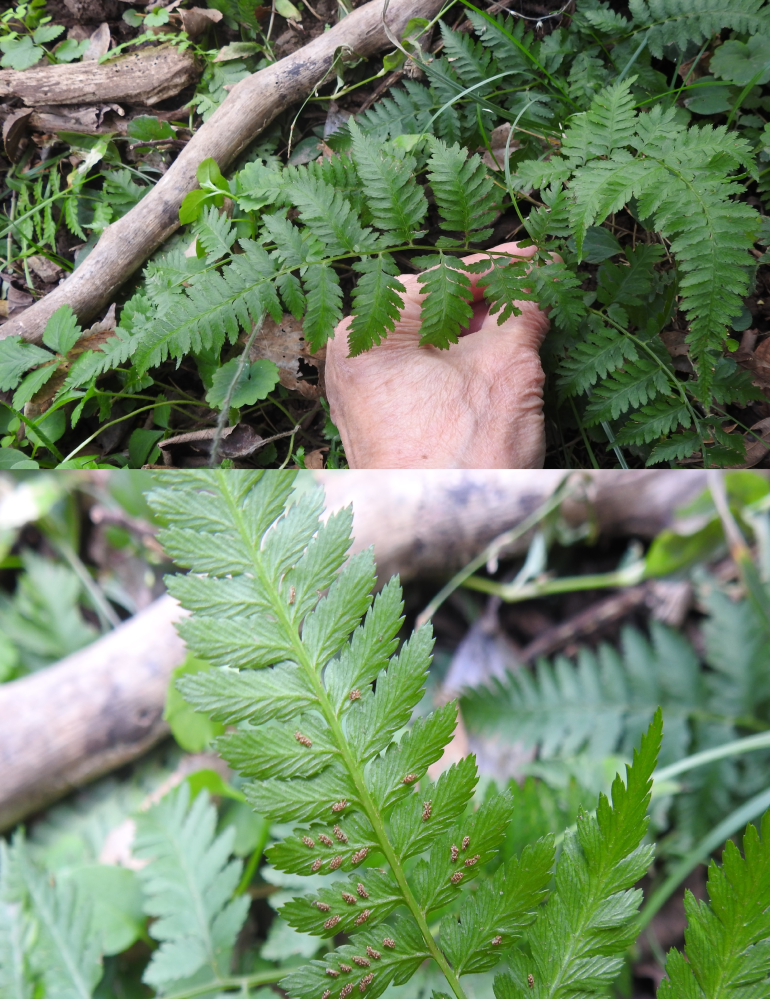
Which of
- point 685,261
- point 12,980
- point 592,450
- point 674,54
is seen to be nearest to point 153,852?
point 12,980

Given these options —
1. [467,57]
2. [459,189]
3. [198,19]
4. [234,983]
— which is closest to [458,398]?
[459,189]

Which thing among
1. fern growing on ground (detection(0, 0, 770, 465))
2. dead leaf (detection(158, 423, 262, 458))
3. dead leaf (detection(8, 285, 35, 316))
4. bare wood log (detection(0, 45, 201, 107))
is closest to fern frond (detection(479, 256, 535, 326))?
fern growing on ground (detection(0, 0, 770, 465))

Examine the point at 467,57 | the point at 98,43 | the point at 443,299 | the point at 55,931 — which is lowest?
the point at 55,931

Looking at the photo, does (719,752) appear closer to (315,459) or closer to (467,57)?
(315,459)

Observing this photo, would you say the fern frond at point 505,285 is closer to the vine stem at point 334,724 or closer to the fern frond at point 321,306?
the fern frond at point 321,306

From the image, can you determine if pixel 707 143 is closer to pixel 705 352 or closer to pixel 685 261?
pixel 685 261

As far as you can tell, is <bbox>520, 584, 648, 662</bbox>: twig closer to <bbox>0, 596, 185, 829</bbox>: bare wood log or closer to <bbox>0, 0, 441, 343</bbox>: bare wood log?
<bbox>0, 596, 185, 829</bbox>: bare wood log
